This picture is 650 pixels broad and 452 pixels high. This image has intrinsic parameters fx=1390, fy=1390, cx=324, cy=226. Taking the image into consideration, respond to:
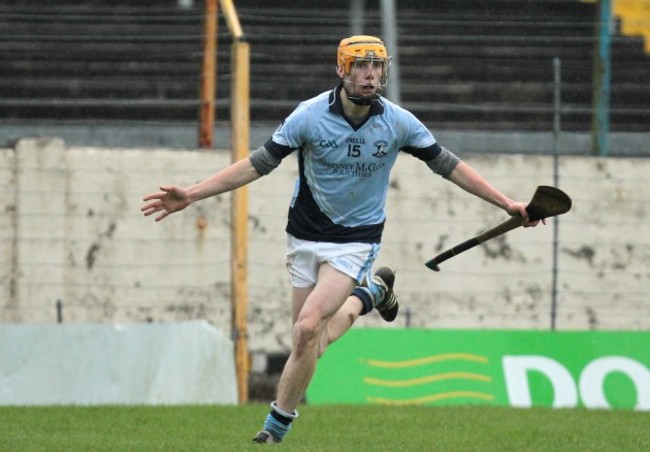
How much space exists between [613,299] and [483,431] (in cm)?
408

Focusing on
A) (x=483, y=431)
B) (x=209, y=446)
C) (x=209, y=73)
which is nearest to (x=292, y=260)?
(x=209, y=446)

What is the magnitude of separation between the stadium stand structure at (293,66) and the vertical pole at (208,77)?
12cm

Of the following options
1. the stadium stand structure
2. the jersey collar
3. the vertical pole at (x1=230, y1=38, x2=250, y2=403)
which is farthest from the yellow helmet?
the stadium stand structure

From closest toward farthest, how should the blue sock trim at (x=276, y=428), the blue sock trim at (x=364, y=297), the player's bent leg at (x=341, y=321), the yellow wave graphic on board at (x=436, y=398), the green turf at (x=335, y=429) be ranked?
the blue sock trim at (x=276, y=428), the green turf at (x=335, y=429), the player's bent leg at (x=341, y=321), the blue sock trim at (x=364, y=297), the yellow wave graphic on board at (x=436, y=398)

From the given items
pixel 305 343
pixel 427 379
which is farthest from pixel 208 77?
pixel 305 343

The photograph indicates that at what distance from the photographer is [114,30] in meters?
11.5

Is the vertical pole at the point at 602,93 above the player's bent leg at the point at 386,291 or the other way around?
above

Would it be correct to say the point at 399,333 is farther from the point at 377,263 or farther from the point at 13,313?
the point at 13,313

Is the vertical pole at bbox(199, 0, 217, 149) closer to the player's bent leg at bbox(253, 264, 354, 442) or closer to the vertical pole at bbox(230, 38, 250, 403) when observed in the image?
the vertical pole at bbox(230, 38, 250, 403)

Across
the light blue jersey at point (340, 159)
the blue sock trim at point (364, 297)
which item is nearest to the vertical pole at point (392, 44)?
the blue sock trim at point (364, 297)

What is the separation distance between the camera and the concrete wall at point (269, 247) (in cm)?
1079

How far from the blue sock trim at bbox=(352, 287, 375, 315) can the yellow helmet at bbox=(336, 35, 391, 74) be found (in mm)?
1288

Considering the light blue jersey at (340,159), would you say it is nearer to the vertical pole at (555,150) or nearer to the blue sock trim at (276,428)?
the blue sock trim at (276,428)

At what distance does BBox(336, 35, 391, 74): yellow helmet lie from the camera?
6.85m
